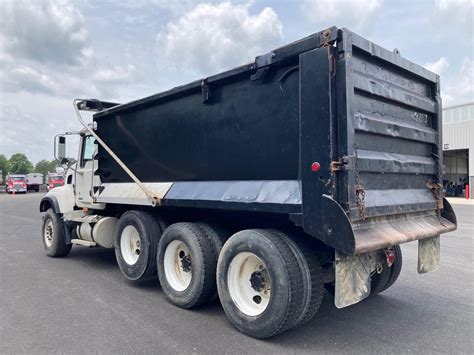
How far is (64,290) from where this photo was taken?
5426 mm

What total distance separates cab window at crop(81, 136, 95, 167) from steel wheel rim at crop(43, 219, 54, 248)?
1.55 meters

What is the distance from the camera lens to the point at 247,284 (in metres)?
4.15

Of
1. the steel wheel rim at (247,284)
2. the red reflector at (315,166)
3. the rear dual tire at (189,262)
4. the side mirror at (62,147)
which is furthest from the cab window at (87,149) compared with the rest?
the red reflector at (315,166)

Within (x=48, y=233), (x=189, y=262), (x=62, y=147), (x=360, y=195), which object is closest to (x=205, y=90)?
(x=189, y=262)

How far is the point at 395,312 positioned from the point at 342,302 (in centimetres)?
148

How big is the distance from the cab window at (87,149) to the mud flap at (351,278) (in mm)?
5389

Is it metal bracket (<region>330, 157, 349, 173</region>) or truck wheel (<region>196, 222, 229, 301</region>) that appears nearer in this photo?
metal bracket (<region>330, 157, 349, 173</region>)

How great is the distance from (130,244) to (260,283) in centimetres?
280

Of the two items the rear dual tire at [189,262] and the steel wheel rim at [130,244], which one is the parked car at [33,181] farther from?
the rear dual tire at [189,262]

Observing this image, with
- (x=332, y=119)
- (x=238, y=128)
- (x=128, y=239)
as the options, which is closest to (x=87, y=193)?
(x=128, y=239)

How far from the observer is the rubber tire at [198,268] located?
448 centimetres

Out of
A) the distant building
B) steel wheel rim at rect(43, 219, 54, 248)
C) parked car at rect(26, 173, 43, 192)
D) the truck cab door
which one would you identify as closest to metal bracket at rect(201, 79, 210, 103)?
the truck cab door

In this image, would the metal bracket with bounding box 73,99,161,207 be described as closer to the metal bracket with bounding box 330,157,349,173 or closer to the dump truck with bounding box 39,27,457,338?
the dump truck with bounding box 39,27,457,338

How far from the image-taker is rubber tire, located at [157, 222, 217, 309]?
4480mm
